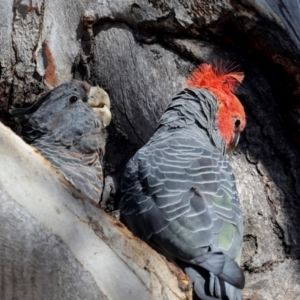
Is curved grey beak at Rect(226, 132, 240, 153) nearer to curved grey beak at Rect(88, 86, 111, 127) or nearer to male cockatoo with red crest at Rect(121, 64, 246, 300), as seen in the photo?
male cockatoo with red crest at Rect(121, 64, 246, 300)

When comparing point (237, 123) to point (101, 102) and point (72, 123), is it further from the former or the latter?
point (72, 123)

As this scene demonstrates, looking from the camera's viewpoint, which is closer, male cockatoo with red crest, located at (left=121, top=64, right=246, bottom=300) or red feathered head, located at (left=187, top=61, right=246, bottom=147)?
male cockatoo with red crest, located at (left=121, top=64, right=246, bottom=300)

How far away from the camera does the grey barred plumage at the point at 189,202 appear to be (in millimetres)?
2535

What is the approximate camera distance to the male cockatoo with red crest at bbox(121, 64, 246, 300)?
2.58 m

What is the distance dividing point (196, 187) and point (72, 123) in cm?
105

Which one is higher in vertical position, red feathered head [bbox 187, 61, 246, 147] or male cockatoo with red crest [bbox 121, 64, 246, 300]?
red feathered head [bbox 187, 61, 246, 147]

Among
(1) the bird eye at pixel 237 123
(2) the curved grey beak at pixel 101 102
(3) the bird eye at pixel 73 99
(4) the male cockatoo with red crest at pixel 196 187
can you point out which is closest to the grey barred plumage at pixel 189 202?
(4) the male cockatoo with red crest at pixel 196 187

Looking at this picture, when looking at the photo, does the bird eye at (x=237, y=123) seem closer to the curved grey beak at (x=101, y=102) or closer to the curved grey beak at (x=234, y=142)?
the curved grey beak at (x=234, y=142)

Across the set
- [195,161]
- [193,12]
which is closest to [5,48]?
[193,12]

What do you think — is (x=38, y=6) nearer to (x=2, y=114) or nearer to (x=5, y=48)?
(x=5, y=48)

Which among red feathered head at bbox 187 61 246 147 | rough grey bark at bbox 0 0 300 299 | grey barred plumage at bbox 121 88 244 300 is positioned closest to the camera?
grey barred plumage at bbox 121 88 244 300

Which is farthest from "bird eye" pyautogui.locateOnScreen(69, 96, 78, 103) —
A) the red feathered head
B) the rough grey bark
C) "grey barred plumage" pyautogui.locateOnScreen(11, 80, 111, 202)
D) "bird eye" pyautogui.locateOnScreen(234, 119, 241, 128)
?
"bird eye" pyautogui.locateOnScreen(234, 119, 241, 128)

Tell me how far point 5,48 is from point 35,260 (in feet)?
7.10

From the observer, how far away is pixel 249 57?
367 cm
